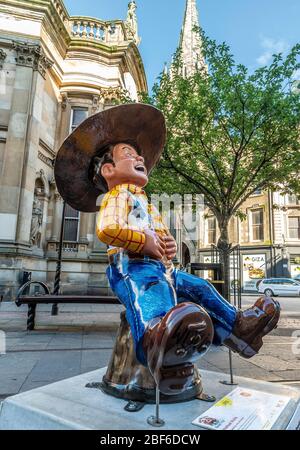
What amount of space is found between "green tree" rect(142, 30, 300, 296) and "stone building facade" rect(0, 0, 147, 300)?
483 cm

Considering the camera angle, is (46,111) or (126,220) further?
(46,111)

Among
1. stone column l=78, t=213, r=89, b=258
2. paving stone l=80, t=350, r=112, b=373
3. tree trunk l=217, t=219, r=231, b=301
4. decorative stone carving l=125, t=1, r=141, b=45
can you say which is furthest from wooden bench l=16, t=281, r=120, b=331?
decorative stone carving l=125, t=1, r=141, b=45

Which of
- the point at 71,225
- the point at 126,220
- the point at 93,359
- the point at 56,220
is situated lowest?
the point at 93,359

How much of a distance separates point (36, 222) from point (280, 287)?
18.4m

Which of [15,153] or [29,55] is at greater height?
[29,55]

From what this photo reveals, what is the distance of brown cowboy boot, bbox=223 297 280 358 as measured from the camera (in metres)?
2.16

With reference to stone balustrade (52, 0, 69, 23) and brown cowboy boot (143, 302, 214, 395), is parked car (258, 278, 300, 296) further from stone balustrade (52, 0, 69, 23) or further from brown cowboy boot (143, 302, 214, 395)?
brown cowboy boot (143, 302, 214, 395)

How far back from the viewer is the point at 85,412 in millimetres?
1746

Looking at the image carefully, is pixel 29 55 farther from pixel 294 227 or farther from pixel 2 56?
pixel 294 227

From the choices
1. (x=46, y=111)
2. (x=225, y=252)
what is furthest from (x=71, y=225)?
(x=225, y=252)

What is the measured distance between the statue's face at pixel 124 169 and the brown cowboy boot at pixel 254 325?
1.31m

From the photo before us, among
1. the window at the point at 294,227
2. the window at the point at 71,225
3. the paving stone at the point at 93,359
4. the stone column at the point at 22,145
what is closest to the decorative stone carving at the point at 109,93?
the stone column at the point at 22,145

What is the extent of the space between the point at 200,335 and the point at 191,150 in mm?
8590

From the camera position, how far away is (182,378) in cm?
152
